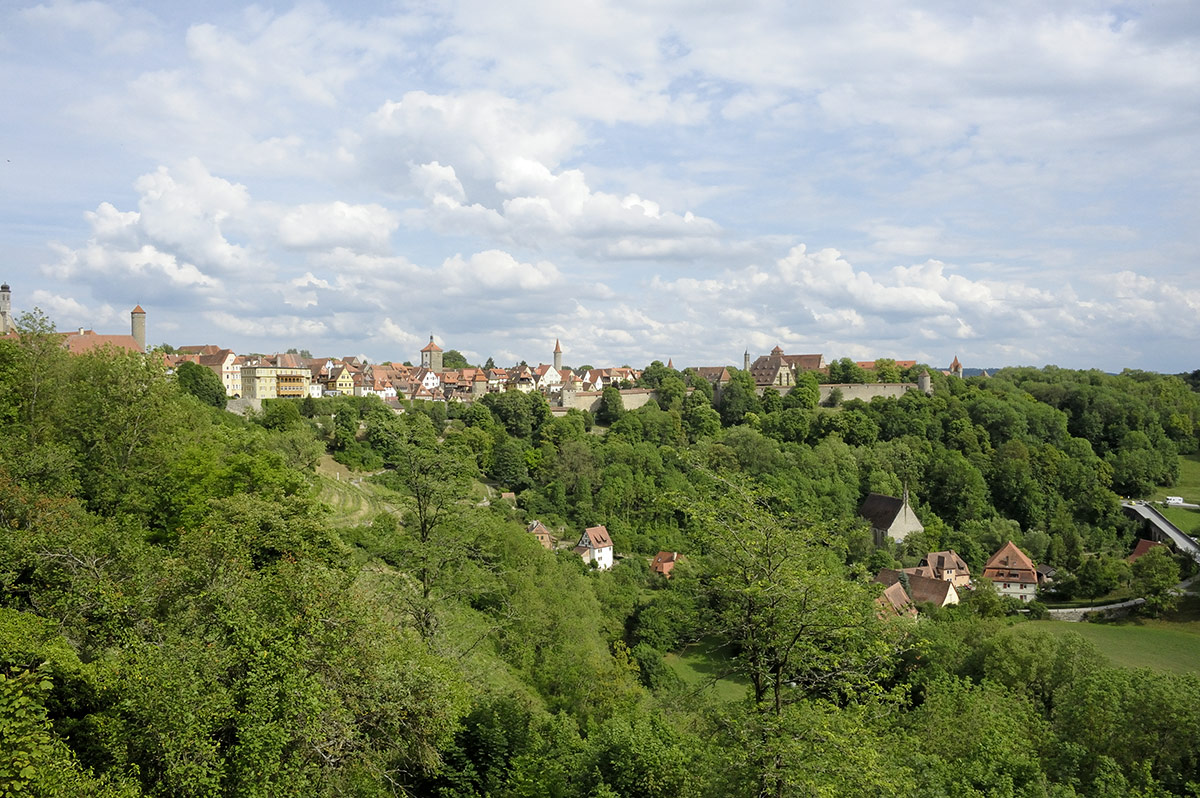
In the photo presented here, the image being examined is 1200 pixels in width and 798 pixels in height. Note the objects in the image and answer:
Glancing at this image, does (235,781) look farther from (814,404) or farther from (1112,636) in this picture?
(814,404)

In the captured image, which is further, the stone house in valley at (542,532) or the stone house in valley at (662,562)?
the stone house in valley at (542,532)

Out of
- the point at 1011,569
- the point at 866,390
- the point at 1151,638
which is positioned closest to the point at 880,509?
the point at 1011,569

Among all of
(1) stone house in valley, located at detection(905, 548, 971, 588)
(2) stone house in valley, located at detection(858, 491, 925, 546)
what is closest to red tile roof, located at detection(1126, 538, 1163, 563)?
(2) stone house in valley, located at detection(858, 491, 925, 546)

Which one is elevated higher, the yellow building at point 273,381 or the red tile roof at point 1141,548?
the yellow building at point 273,381

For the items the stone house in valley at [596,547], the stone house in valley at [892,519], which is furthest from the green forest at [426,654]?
the stone house in valley at [892,519]

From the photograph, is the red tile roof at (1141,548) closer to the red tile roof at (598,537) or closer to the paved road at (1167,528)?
the paved road at (1167,528)

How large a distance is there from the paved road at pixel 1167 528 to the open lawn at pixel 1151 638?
893 centimetres

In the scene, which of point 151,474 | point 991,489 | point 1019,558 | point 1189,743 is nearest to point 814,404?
point 991,489

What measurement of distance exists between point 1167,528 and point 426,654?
59253 mm

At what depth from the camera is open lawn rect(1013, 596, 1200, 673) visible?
30859 millimetres

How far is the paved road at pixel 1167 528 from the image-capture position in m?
47.1

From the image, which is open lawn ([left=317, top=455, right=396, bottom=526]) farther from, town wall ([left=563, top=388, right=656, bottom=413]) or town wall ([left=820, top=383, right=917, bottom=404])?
town wall ([left=820, top=383, right=917, bottom=404])

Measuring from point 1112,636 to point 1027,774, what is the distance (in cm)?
3060

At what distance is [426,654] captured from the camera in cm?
1062
